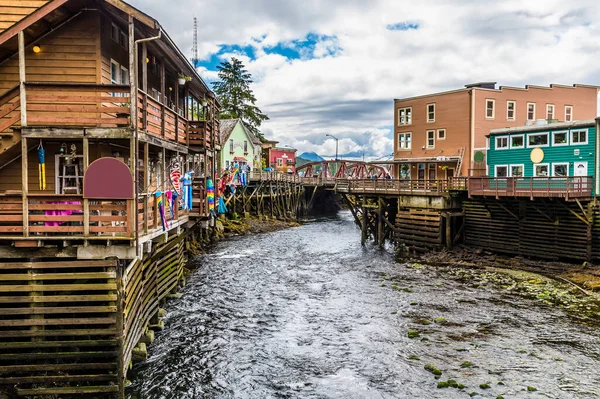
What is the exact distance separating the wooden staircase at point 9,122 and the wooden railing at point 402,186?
1017 inches

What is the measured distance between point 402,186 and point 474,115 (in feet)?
29.1

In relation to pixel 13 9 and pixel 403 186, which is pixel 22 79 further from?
pixel 403 186

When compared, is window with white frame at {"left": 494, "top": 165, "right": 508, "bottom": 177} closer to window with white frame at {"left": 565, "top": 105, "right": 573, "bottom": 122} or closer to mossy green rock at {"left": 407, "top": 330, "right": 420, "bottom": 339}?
window with white frame at {"left": 565, "top": 105, "right": 573, "bottom": 122}

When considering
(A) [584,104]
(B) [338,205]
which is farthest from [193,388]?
(B) [338,205]

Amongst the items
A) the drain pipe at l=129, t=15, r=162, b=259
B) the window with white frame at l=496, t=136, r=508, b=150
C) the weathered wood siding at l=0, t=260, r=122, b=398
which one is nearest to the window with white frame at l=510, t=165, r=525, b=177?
the window with white frame at l=496, t=136, r=508, b=150

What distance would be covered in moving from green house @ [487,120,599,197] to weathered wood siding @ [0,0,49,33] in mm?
24539

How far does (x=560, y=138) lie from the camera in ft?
92.5

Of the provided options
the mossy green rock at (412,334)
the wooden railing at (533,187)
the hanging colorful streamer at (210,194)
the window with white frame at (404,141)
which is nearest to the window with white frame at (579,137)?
the wooden railing at (533,187)

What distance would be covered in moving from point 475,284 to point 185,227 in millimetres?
14542

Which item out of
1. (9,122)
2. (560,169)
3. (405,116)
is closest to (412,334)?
(9,122)

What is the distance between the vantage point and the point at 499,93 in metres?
37.5

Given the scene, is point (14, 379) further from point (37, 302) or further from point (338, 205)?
point (338, 205)

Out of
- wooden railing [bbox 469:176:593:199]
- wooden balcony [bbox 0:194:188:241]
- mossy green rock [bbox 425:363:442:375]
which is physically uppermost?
wooden railing [bbox 469:176:593:199]

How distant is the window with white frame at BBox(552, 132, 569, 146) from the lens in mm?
27812
